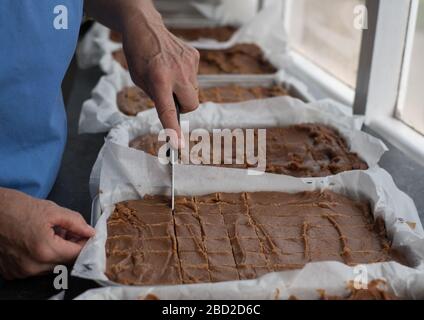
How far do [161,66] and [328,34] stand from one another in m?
1.13

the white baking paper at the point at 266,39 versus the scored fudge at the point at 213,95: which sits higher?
the white baking paper at the point at 266,39

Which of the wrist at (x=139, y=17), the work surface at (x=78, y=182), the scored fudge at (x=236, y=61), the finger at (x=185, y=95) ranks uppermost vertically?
the wrist at (x=139, y=17)

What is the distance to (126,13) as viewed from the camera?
1505mm

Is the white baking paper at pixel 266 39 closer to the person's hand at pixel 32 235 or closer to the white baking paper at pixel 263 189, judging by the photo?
the white baking paper at pixel 263 189

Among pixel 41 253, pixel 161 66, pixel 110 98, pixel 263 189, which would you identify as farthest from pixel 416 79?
pixel 41 253

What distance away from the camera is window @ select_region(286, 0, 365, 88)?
212 cm

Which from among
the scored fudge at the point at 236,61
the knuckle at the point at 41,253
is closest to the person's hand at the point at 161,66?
the knuckle at the point at 41,253

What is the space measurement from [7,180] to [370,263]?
0.73 meters

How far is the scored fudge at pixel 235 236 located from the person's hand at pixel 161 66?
19 centimetres

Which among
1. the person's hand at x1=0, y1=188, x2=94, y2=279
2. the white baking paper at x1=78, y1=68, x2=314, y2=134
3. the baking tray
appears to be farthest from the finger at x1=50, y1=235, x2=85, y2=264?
the white baking paper at x1=78, y1=68, x2=314, y2=134

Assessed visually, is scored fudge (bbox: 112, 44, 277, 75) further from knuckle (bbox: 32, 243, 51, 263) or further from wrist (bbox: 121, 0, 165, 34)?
knuckle (bbox: 32, 243, 51, 263)

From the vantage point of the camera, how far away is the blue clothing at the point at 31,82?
118 centimetres

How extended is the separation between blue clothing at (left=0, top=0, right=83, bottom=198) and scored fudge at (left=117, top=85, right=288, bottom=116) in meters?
0.56
